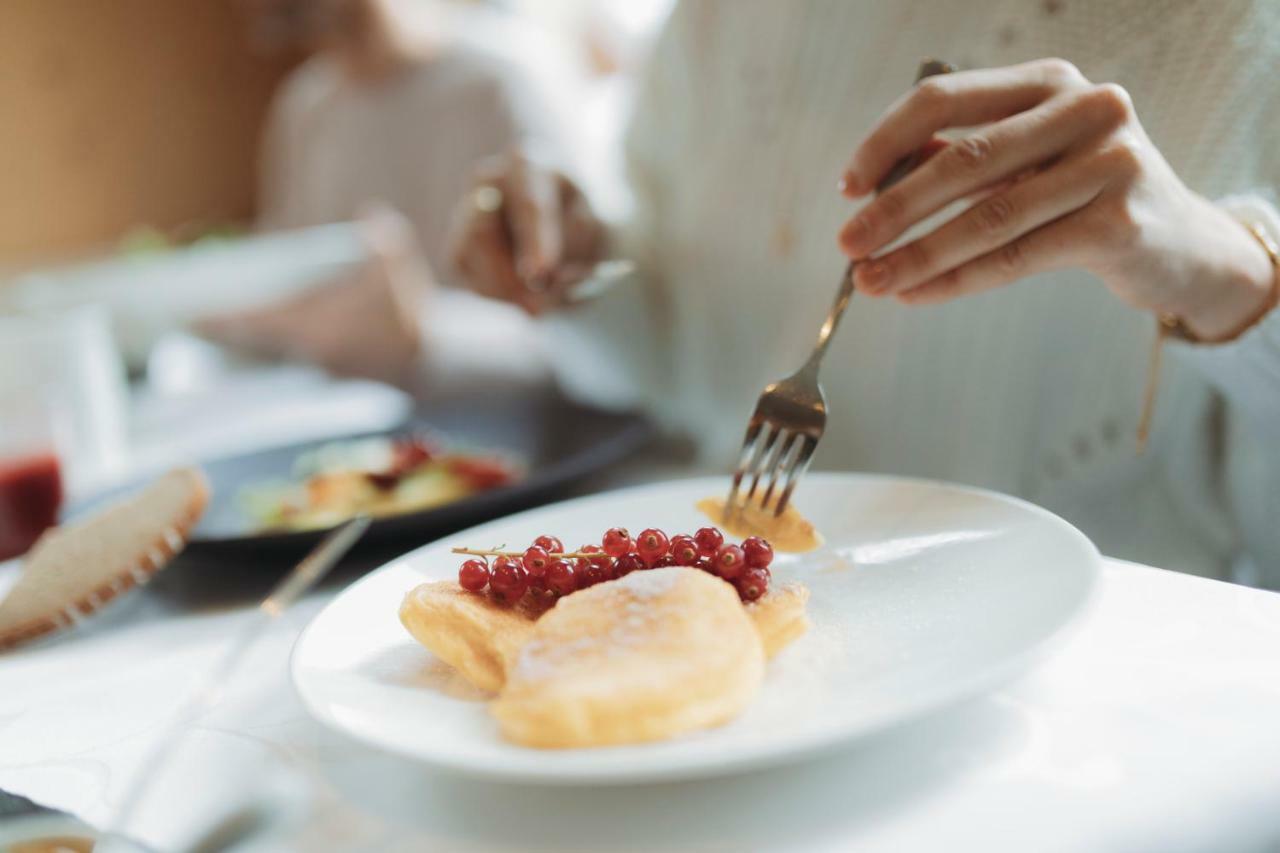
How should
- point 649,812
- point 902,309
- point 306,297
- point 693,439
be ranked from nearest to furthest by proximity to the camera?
point 649,812 < point 902,309 < point 693,439 < point 306,297

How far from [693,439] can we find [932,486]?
632mm

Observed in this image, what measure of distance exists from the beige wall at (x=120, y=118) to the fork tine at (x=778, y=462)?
15.6ft

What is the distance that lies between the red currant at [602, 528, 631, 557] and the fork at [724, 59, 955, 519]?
141mm

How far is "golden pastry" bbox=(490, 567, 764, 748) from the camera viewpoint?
42 centimetres

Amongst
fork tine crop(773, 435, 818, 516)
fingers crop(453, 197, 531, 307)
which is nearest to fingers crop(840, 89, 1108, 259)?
fork tine crop(773, 435, 818, 516)

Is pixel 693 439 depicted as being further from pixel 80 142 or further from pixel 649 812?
pixel 80 142

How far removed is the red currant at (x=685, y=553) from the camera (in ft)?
1.89

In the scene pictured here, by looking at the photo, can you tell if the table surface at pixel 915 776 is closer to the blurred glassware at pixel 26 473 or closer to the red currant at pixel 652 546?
the red currant at pixel 652 546

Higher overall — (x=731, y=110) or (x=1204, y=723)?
(x=731, y=110)

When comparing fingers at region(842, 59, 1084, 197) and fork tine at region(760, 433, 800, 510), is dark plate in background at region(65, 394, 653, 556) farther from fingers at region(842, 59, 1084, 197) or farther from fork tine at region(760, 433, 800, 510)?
fingers at region(842, 59, 1084, 197)

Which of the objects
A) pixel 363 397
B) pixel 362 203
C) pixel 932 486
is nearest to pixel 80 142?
pixel 362 203

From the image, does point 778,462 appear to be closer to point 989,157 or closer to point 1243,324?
point 989,157

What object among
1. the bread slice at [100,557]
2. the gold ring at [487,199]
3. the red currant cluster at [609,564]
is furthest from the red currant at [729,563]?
the gold ring at [487,199]

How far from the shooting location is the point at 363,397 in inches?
65.9
